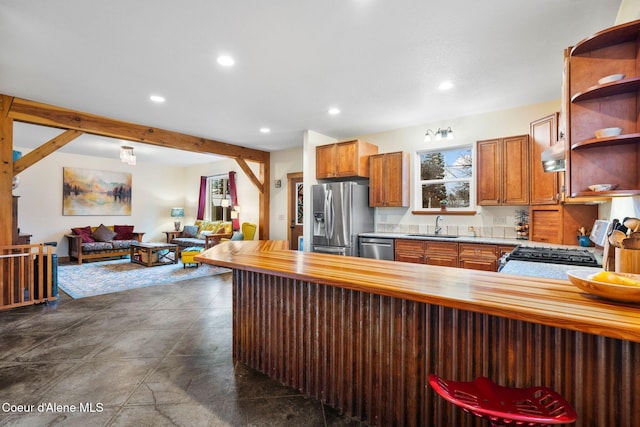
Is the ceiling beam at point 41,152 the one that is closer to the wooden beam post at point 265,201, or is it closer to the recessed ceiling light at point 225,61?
the recessed ceiling light at point 225,61

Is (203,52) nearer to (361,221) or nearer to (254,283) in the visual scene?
(254,283)

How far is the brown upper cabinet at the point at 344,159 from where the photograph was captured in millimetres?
4883

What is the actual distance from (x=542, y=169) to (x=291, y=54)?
121 inches

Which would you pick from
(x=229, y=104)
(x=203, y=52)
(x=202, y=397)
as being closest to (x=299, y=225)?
(x=229, y=104)

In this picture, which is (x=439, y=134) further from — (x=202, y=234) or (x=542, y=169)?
(x=202, y=234)

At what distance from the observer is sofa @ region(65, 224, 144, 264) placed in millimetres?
6926

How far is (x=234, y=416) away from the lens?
72.7 inches

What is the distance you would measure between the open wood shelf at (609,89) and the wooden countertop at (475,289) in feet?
3.26

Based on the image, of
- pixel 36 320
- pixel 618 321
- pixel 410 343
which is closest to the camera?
pixel 618 321

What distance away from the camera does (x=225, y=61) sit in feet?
9.60

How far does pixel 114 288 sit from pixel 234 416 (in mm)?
3929

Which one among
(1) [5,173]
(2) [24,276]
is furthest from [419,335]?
(1) [5,173]

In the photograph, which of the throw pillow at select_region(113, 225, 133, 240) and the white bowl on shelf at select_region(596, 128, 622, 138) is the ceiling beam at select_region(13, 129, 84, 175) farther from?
the white bowl on shelf at select_region(596, 128, 622, 138)

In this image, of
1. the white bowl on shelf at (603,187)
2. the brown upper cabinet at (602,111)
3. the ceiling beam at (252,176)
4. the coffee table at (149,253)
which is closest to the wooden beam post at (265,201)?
the ceiling beam at (252,176)
